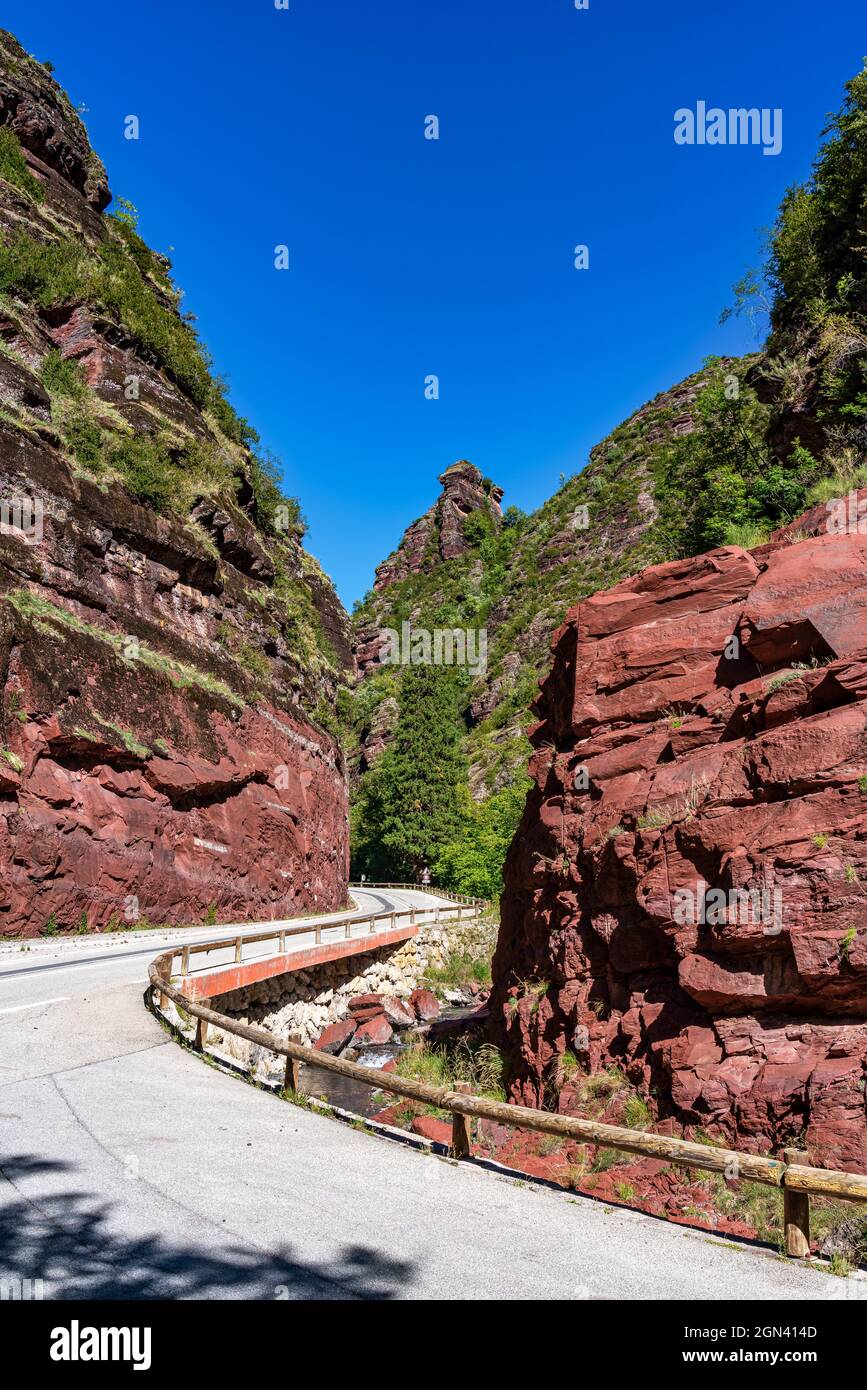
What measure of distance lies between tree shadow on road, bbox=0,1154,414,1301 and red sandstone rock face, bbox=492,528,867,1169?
5.49 metres

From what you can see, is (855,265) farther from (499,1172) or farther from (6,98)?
(6,98)

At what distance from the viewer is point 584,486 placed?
10431cm

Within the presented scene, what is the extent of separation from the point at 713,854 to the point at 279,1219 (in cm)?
660

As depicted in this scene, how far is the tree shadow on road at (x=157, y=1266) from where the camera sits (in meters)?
3.85

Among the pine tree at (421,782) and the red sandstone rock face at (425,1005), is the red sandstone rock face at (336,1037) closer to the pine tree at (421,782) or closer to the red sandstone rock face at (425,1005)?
the red sandstone rock face at (425,1005)

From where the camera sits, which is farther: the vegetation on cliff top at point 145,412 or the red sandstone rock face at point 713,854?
the vegetation on cliff top at point 145,412

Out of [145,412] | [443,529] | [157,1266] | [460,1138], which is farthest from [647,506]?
[157,1266]

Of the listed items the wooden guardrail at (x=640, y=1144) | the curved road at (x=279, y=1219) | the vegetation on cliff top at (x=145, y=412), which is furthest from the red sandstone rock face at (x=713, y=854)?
the vegetation on cliff top at (x=145, y=412)

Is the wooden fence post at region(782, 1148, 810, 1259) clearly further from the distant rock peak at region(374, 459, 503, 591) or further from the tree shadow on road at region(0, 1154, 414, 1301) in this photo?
the distant rock peak at region(374, 459, 503, 591)

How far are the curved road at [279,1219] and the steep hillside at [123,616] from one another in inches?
568

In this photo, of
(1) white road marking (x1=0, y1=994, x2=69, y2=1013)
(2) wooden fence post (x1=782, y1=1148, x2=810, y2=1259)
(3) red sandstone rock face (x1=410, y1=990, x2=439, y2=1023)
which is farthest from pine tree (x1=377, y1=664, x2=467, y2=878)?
(2) wooden fence post (x1=782, y1=1148, x2=810, y2=1259)

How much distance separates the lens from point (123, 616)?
2581 centimetres

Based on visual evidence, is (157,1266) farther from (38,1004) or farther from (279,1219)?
(38,1004)
